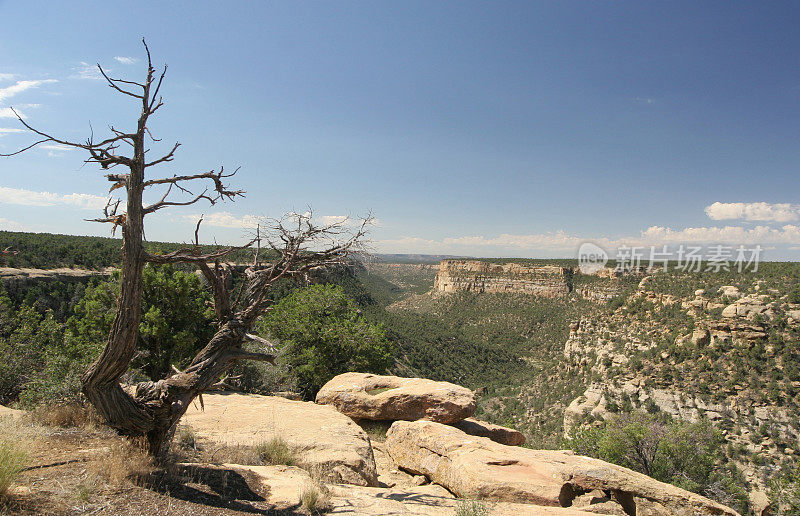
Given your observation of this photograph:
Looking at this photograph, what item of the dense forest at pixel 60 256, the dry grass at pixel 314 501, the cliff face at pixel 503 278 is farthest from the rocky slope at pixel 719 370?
the cliff face at pixel 503 278

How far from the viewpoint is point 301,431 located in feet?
30.4

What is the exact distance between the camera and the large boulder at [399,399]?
11359 mm

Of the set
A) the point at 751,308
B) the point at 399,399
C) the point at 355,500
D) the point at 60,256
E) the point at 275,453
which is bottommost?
the point at 399,399

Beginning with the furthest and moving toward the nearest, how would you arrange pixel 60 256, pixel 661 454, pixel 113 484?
pixel 60 256 < pixel 661 454 < pixel 113 484

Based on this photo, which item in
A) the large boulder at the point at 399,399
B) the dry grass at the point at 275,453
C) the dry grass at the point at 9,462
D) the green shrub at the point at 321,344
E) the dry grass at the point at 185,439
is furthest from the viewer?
the green shrub at the point at 321,344

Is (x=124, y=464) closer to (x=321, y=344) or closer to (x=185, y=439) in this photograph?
(x=185, y=439)

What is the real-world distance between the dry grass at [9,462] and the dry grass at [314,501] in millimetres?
3309

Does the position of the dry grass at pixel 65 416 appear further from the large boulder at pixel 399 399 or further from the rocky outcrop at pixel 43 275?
the rocky outcrop at pixel 43 275

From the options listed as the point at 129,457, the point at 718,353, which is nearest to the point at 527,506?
the point at 129,457

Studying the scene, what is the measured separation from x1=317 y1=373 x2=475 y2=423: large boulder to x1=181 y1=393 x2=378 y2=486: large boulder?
891 mm

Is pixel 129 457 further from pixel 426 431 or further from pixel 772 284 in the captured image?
pixel 772 284

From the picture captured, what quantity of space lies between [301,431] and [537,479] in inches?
222

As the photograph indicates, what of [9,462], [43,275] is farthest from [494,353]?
[43,275]

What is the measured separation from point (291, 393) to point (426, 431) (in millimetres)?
9965
